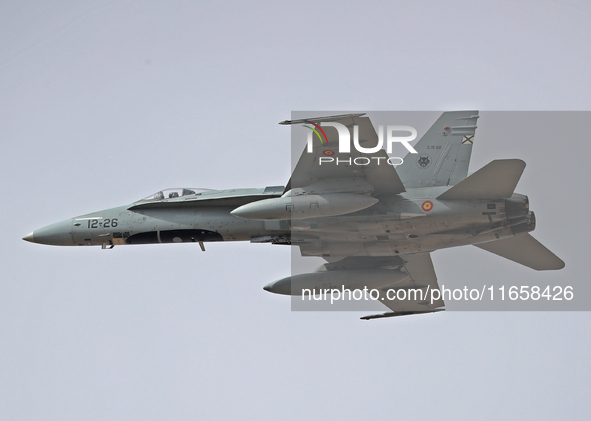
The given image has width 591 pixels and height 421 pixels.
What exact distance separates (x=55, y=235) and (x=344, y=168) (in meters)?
9.17

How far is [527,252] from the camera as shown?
2114cm

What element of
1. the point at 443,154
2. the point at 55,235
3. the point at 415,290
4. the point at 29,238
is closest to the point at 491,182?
the point at 443,154

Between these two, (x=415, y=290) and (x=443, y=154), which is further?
(x=415, y=290)

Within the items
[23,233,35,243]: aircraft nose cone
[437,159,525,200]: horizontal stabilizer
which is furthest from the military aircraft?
[23,233,35,243]: aircraft nose cone

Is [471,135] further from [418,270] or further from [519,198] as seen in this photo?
[418,270]

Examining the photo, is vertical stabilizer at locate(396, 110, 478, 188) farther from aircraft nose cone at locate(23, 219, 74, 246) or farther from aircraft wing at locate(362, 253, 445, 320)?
aircraft nose cone at locate(23, 219, 74, 246)

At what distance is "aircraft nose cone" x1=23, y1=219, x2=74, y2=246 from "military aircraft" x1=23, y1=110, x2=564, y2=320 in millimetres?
34

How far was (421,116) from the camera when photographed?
838 inches

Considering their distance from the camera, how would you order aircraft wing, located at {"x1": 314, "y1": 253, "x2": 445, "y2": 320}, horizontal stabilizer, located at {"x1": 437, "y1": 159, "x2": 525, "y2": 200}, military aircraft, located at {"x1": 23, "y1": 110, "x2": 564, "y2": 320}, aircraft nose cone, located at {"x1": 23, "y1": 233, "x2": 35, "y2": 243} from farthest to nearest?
aircraft nose cone, located at {"x1": 23, "y1": 233, "x2": 35, "y2": 243} → aircraft wing, located at {"x1": 314, "y1": 253, "x2": 445, "y2": 320} → military aircraft, located at {"x1": 23, "y1": 110, "x2": 564, "y2": 320} → horizontal stabilizer, located at {"x1": 437, "y1": 159, "x2": 525, "y2": 200}

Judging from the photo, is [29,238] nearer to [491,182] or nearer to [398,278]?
[398,278]

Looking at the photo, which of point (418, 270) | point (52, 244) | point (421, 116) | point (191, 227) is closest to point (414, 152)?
point (421, 116)

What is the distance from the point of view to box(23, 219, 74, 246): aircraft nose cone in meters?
22.2

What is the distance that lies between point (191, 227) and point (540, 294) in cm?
1027

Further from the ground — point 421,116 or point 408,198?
point 421,116
